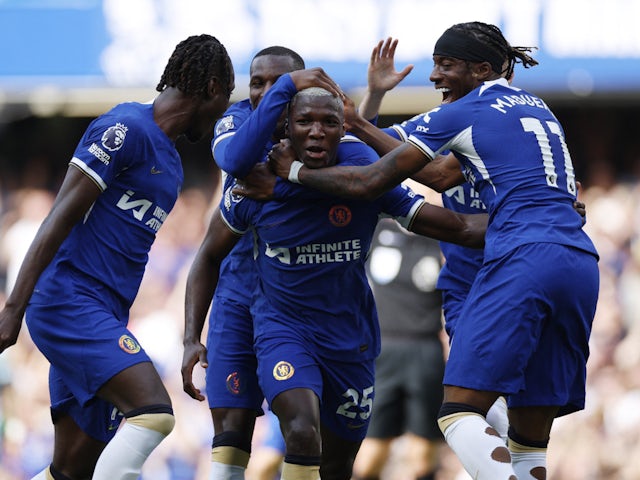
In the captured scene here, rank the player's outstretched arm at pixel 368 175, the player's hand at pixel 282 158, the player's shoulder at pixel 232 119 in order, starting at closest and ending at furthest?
the player's outstretched arm at pixel 368 175 → the player's hand at pixel 282 158 → the player's shoulder at pixel 232 119

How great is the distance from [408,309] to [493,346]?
4.47 m

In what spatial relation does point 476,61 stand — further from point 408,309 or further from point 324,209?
point 408,309

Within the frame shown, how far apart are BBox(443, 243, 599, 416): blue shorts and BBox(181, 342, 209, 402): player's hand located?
1215 millimetres

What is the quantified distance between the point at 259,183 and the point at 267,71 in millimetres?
900

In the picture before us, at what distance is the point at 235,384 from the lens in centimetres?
599

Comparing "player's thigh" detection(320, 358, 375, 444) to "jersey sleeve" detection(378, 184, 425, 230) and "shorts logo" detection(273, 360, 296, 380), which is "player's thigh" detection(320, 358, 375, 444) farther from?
"jersey sleeve" detection(378, 184, 425, 230)

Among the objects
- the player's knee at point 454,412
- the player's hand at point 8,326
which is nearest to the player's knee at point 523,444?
the player's knee at point 454,412

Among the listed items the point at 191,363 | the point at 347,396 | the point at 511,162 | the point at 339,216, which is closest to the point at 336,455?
the point at 347,396

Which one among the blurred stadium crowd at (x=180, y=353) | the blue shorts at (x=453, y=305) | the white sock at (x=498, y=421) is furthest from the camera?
the blurred stadium crowd at (x=180, y=353)

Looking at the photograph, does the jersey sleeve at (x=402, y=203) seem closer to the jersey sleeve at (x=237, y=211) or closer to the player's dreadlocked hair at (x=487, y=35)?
the jersey sleeve at (x=237, y=211)

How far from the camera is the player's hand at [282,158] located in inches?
222

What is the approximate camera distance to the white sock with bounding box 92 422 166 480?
5316mm

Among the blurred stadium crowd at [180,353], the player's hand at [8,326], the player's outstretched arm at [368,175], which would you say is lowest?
the blurred stadium crowd at [180,353]

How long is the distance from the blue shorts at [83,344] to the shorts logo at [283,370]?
589 millimetres
